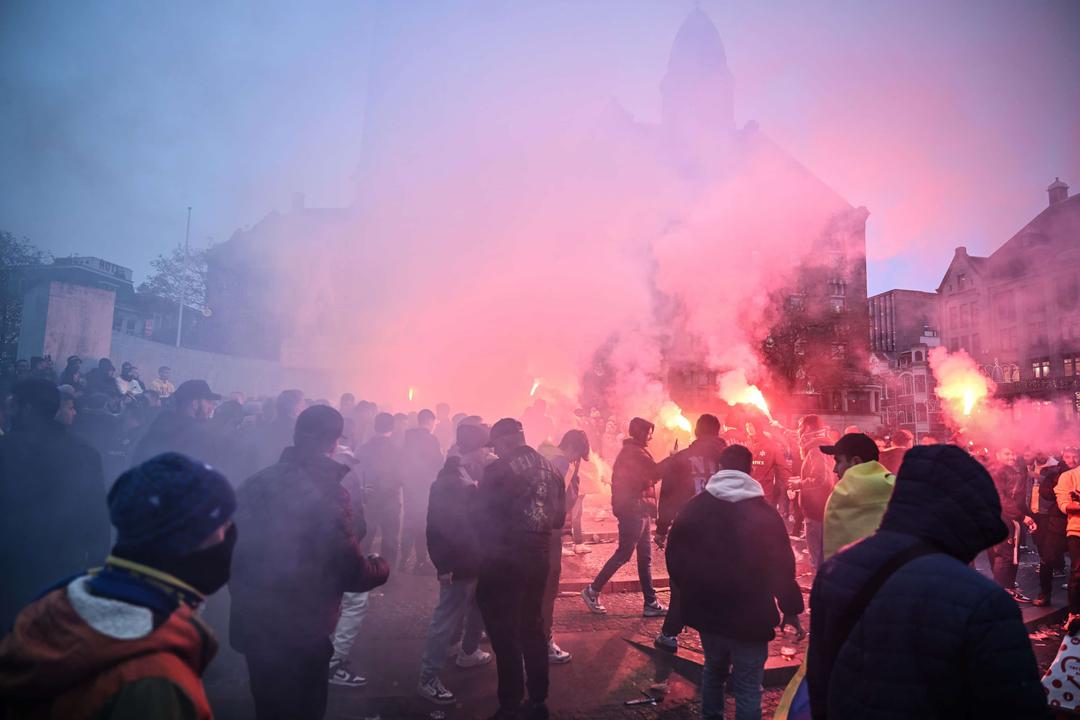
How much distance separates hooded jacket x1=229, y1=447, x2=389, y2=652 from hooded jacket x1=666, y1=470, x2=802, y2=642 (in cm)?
176

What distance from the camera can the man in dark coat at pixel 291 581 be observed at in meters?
2.73

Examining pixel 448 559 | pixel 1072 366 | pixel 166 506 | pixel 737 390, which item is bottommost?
pixel 448 559

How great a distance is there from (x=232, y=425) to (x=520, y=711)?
464 centimetres

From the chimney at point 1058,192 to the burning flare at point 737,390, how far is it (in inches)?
700

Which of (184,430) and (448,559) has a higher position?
(184,430)

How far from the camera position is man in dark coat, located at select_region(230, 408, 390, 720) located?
2.73m

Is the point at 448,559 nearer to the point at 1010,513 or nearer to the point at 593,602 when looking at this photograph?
the point at 593,602

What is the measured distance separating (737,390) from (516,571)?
532 inches

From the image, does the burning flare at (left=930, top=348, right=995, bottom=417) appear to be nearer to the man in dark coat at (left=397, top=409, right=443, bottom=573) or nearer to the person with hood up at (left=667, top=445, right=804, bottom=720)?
the man in dark coat at (left=397, top=409, right=443, bottom=573)

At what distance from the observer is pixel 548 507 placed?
3.97 meters

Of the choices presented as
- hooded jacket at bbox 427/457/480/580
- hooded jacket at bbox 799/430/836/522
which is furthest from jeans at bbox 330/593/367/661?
hooded jacket at bbox 799/430/836/522

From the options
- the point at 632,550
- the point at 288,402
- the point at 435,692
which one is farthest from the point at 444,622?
the point at 288,402

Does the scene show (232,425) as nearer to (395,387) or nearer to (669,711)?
(669,711)

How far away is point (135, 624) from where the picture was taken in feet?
4.19
